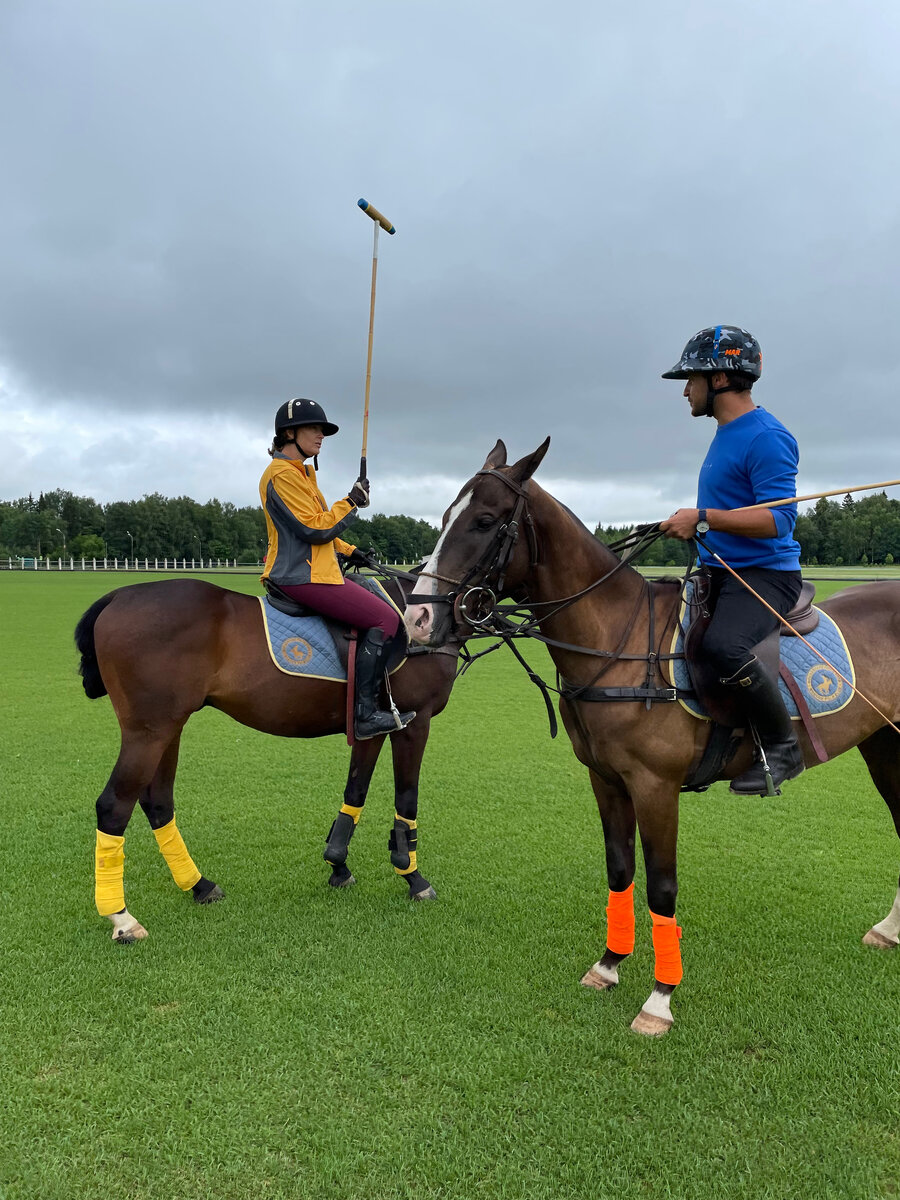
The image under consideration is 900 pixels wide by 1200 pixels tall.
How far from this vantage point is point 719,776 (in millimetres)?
3457

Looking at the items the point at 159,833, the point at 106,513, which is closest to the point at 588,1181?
the point at 159,833

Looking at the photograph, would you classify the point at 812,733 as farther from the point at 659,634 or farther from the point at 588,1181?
the point at 588,1181

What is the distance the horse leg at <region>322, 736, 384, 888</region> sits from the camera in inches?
188

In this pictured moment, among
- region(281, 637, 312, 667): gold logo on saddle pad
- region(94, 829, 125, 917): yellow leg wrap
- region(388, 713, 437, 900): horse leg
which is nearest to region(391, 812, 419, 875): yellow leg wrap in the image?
region(388, 713, 437, 900): horse leg

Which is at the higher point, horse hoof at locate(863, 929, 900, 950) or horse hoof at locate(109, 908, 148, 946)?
horse hoof at locate(863, 929, 900, 950)

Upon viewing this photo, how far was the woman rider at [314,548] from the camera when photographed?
14.1 ft

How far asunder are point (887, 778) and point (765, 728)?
147 cm

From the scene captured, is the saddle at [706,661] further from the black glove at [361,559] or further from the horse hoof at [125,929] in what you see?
the horse hoof at [125,929]

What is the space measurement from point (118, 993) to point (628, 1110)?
239 centimetres

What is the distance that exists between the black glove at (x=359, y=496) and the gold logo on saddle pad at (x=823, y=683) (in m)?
2.65


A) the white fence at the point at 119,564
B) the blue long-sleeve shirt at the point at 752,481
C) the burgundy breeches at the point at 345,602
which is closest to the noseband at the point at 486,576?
the blue long-sleeve shirt at the point at 752,481

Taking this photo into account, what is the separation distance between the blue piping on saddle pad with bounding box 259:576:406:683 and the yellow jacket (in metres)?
0.24

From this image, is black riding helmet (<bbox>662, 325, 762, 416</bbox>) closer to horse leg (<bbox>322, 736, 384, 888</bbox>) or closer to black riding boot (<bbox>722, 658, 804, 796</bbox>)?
black riding boot (<bbox>722, 658, 804, 796</bbox>)

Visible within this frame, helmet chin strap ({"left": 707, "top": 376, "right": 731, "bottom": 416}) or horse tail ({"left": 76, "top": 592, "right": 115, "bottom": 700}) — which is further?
horse tail ({"left": 76, "top": 592, "right": 115, "bottom": 700})
